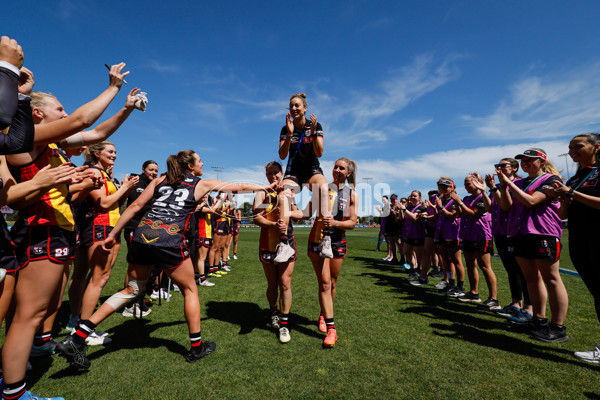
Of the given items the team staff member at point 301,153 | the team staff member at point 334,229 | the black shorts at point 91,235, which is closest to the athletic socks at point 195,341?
the team staff member at point 301,153

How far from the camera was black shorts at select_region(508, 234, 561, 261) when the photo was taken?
4137mm

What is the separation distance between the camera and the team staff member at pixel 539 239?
412cm

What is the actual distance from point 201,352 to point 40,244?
85.2 inches

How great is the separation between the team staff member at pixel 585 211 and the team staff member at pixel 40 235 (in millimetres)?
5169

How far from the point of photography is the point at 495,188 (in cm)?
509

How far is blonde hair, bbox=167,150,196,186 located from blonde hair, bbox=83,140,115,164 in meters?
1.51

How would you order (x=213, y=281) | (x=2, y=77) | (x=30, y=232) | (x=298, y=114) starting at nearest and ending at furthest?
(x=2, y=77), (x=30, y=232), (x=298, y=114), (x=213, y=281)

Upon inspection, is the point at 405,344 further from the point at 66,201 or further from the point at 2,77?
the point at 2,77

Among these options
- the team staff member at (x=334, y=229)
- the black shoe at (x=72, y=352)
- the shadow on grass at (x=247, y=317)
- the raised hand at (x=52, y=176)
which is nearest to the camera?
the raised hand at (x=52, y=176)

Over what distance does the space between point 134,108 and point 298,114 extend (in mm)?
2378

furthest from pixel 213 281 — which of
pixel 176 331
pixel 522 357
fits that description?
pixel 522 357

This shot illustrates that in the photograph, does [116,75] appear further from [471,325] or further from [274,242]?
[471,325]

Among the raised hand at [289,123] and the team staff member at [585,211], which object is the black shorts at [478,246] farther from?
the raised hand at [289,123]

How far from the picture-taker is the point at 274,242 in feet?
15.1
